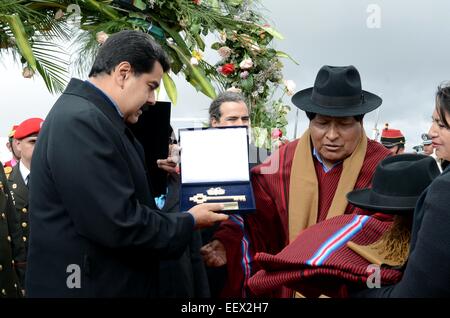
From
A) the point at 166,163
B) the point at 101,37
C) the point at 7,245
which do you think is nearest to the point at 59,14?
the point at 101,37

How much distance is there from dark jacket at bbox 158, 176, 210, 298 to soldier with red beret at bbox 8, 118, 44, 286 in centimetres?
161

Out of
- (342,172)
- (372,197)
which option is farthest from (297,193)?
(372,197)

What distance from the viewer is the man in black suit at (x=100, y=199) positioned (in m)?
2.07

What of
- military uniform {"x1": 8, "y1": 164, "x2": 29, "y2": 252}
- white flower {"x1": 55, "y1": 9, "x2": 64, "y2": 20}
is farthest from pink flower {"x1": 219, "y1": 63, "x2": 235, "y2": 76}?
military uniform {"x1": 8, "y1": 164, "x2": 29, "y2": 252}

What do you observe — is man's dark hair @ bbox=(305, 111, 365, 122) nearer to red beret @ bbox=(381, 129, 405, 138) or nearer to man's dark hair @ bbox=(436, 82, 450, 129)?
man's dark hair @ bbox=(436, 82, 450, 129)

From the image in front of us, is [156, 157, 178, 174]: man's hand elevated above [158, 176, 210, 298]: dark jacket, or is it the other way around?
[156, 157, 178, 174]: man's hand

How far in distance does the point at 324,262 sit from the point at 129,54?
1089mm

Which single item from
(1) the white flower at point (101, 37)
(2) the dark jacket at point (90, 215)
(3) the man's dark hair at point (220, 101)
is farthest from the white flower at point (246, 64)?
(2) the dark jacket at point (90, 215)

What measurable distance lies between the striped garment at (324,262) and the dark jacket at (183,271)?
2.41ft

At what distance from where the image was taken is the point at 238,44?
5.90 meters

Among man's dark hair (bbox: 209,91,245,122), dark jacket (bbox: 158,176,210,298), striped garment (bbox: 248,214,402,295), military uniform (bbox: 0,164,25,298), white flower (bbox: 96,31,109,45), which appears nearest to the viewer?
striped garment (bbox: 248,214,402,295)

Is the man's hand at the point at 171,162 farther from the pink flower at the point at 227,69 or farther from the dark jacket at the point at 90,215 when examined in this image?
the pink flower at the point at 227,69

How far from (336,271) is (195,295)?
142 cm

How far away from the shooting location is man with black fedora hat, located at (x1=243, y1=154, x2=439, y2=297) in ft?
5.96
